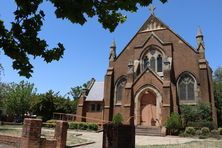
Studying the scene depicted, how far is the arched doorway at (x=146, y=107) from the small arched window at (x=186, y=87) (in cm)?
328

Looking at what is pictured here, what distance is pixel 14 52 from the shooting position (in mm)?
4832

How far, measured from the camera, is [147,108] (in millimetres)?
33750

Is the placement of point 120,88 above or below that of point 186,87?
above

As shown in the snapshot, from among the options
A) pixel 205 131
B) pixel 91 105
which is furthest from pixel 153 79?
pixel 91 105

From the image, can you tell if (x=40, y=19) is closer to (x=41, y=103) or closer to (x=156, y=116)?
(x=156, y=116)

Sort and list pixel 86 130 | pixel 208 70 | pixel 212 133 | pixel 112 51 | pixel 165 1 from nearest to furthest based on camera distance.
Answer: pixel 165 1, pixel 212 133, pixel 86 130, pixel 208 70, pixel 112 51

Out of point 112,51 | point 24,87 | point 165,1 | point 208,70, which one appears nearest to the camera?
point 165,1

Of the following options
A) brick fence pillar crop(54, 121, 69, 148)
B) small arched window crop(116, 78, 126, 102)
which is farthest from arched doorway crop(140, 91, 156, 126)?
brick fence pillar crop(54, 121, 69, 148)

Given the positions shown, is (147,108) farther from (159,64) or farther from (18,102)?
(18,102)

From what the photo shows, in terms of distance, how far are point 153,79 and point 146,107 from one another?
12.0 ft

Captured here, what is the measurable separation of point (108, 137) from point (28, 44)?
7143 millimetres

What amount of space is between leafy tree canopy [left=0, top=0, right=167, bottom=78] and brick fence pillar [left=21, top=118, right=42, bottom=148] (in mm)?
6310

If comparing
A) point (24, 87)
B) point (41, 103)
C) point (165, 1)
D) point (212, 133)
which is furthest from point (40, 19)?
point (24, 87)

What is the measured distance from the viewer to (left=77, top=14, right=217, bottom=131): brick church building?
3188cm
